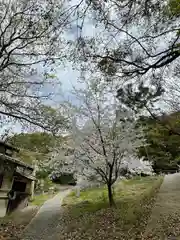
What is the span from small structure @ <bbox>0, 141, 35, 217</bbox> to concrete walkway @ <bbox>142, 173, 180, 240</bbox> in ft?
23.6

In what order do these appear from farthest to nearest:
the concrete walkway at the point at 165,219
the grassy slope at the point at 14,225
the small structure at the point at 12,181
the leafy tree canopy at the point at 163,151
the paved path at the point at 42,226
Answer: the leafy tree canopy at the point at 163,151, the small structure at the point at 12,181, the grassy slope at the point at 14,225, the paved path at the point at 42,226, the concrete walkway at the point at 165,219

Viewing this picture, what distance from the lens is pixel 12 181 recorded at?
57.6 feet

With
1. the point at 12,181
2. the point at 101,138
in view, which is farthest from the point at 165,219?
the point at 12,181

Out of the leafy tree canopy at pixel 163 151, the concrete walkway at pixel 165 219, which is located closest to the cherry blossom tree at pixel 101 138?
the concrete walkway at pixel 165 219

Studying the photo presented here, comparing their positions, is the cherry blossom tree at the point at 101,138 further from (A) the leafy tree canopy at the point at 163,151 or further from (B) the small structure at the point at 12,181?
(A) the leafy tree canopy at the point at 163,151

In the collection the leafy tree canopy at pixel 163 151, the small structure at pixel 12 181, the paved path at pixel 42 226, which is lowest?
the paved path at pixel 42 226

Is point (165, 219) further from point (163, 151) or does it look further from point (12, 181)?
point (163, 151)

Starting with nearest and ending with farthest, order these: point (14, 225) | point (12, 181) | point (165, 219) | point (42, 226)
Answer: point (165, 219) → point (42, 226) → point (14, 225) → point (12, 181)

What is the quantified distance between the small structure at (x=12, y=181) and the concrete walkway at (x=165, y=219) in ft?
23.6

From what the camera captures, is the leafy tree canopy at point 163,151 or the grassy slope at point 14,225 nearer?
the grassy slope at point 14,225

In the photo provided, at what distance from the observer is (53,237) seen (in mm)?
10398

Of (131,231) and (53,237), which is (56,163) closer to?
(53,237)

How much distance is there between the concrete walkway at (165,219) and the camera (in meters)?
7.49

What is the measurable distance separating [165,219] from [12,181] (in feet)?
36.3
